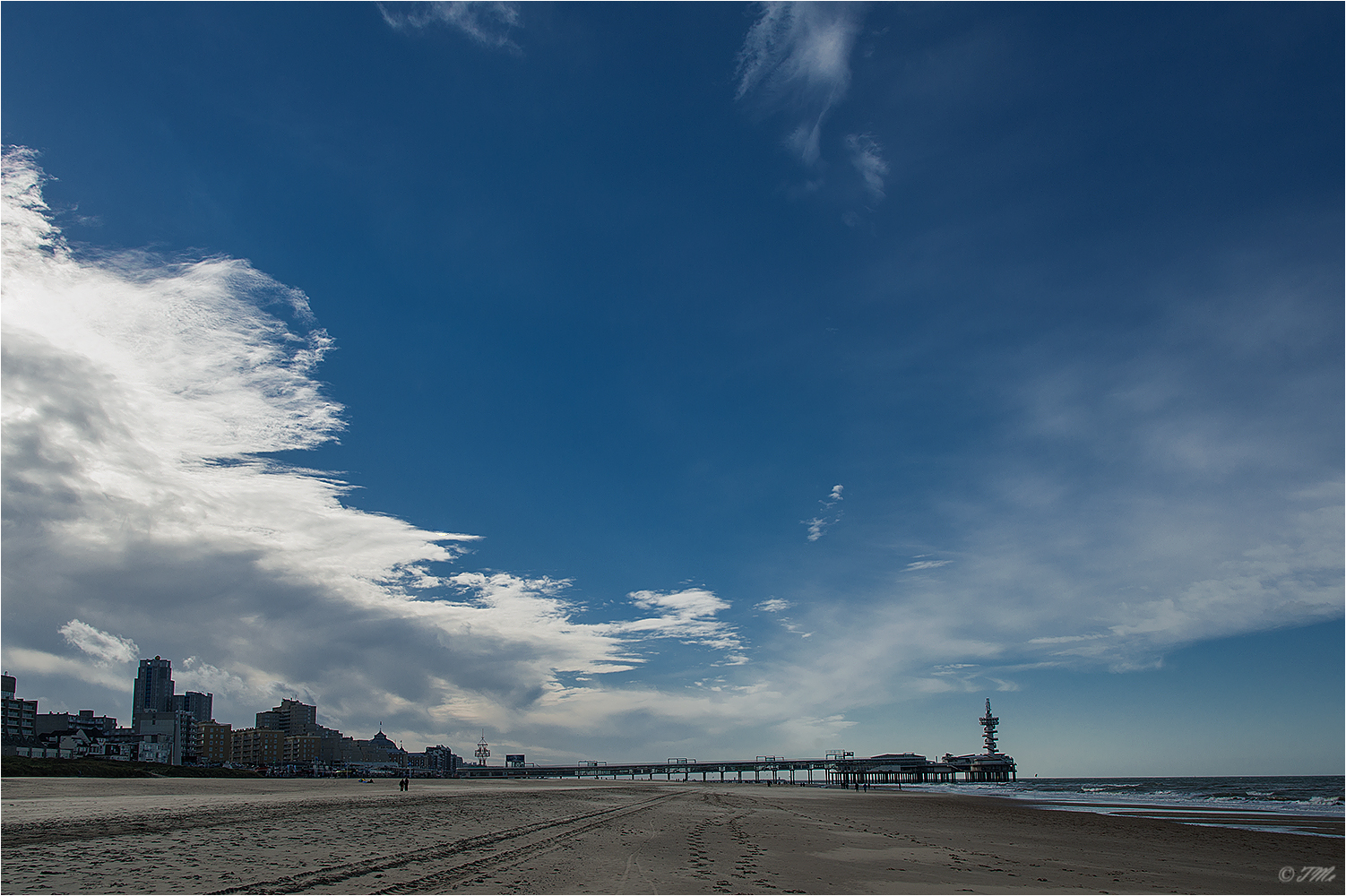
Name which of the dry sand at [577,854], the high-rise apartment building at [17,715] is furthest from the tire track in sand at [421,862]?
the high-rise apartment building at [17,715]

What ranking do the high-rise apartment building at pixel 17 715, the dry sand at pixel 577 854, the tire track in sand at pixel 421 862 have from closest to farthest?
1. the tire track in sand at pixel 421 862
2. the dry sand at pixel 577 854
3. the high-rise apartment building at pixel 17 715

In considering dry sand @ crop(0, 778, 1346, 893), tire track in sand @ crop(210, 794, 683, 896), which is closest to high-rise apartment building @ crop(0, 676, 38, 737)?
dry sand @ crop(0, 778, 1346, 893)

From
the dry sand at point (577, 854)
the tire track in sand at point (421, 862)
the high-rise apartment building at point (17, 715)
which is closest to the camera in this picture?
the tire track in sand at point (421, 862)

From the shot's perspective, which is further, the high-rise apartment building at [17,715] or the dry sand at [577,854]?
the high-rise apartment building at [17,715]

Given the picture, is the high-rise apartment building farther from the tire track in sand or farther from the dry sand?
the tire track in sand

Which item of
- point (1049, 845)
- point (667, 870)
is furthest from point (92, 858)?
point (1049, 845)

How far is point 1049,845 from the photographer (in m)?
26.1

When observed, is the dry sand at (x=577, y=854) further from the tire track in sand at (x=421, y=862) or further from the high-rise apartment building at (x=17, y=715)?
the high-rise apartment building at (x=17, y=715)

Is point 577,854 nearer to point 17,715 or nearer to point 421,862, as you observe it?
point 421,862

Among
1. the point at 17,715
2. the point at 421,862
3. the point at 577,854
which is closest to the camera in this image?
the point at 421,862

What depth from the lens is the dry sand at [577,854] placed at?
14656 mm

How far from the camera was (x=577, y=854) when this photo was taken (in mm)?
19531

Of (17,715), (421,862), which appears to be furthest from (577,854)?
(17,715)

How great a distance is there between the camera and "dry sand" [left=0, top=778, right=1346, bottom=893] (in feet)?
48.1
